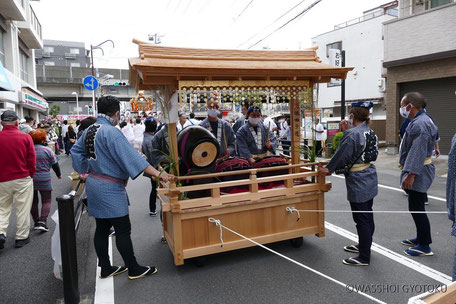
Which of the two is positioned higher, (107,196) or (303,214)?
(107,196)

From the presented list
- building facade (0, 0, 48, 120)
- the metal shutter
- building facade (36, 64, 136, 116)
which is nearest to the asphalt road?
the metal shutter

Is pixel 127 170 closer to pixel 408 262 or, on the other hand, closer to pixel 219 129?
pixel 219 129

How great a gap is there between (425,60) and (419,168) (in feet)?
31.8

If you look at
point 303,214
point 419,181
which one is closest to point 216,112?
point 303,214

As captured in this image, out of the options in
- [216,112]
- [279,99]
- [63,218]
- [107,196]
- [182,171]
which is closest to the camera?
[63,218]

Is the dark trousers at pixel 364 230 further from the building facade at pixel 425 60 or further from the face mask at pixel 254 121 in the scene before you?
the building facade at pixel 425 60

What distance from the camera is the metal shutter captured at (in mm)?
11188

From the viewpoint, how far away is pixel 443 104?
11.4 metres

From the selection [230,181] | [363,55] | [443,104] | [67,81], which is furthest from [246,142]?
[67,81]

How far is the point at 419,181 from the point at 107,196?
11.9 ft

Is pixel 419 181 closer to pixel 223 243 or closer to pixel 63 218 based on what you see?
pixel 223 243

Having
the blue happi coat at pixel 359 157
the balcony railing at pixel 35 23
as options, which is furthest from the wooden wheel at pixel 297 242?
the balcony railing at pixel 35 23

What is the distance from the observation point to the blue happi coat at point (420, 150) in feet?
12.6

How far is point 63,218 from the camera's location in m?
2.83
